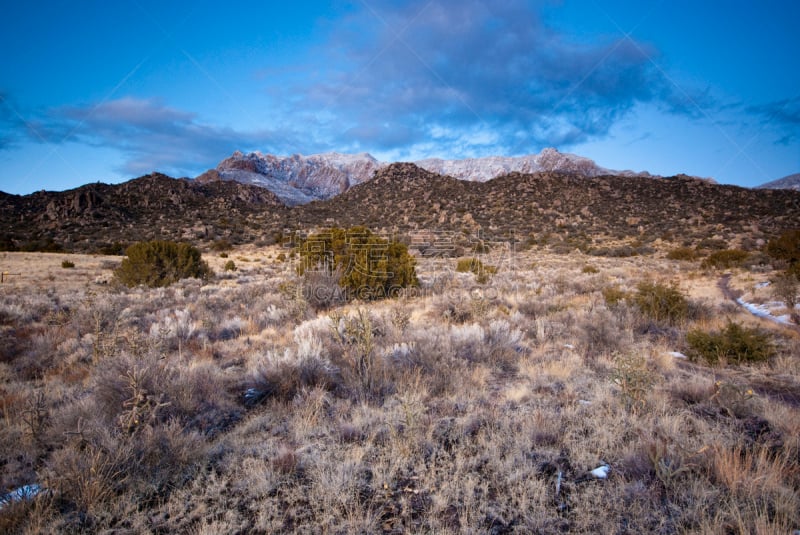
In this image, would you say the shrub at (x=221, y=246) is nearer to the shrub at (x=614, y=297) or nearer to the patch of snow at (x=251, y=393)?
the patch of snow at (x=251, y=393)

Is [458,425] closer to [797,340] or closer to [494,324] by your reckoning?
[494,324]

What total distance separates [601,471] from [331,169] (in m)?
97.5

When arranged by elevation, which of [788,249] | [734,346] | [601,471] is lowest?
[601,471]

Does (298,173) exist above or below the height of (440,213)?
above

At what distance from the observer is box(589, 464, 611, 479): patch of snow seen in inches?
114

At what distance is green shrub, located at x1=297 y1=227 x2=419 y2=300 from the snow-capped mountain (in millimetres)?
60368

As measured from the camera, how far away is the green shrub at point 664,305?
8.17m

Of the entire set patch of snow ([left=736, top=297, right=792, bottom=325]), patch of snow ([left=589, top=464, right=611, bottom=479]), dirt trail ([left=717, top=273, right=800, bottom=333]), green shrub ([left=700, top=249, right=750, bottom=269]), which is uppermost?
green shrub ([left=700, top=249, right=750, bottom=269])

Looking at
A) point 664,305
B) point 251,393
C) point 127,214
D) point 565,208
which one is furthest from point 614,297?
point 127,214

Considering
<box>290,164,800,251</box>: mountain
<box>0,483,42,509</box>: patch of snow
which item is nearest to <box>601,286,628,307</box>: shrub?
<box>0,483,42,509</box>: patch of snow

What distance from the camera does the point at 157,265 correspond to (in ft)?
49.5

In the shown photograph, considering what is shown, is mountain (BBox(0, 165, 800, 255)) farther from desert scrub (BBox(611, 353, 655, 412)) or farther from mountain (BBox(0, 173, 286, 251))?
desert scrub (BBox(611, 353, 655, 412))

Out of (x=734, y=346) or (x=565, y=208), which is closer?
(x=734, y=346)

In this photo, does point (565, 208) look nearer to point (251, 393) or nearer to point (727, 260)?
point (727, 260)
